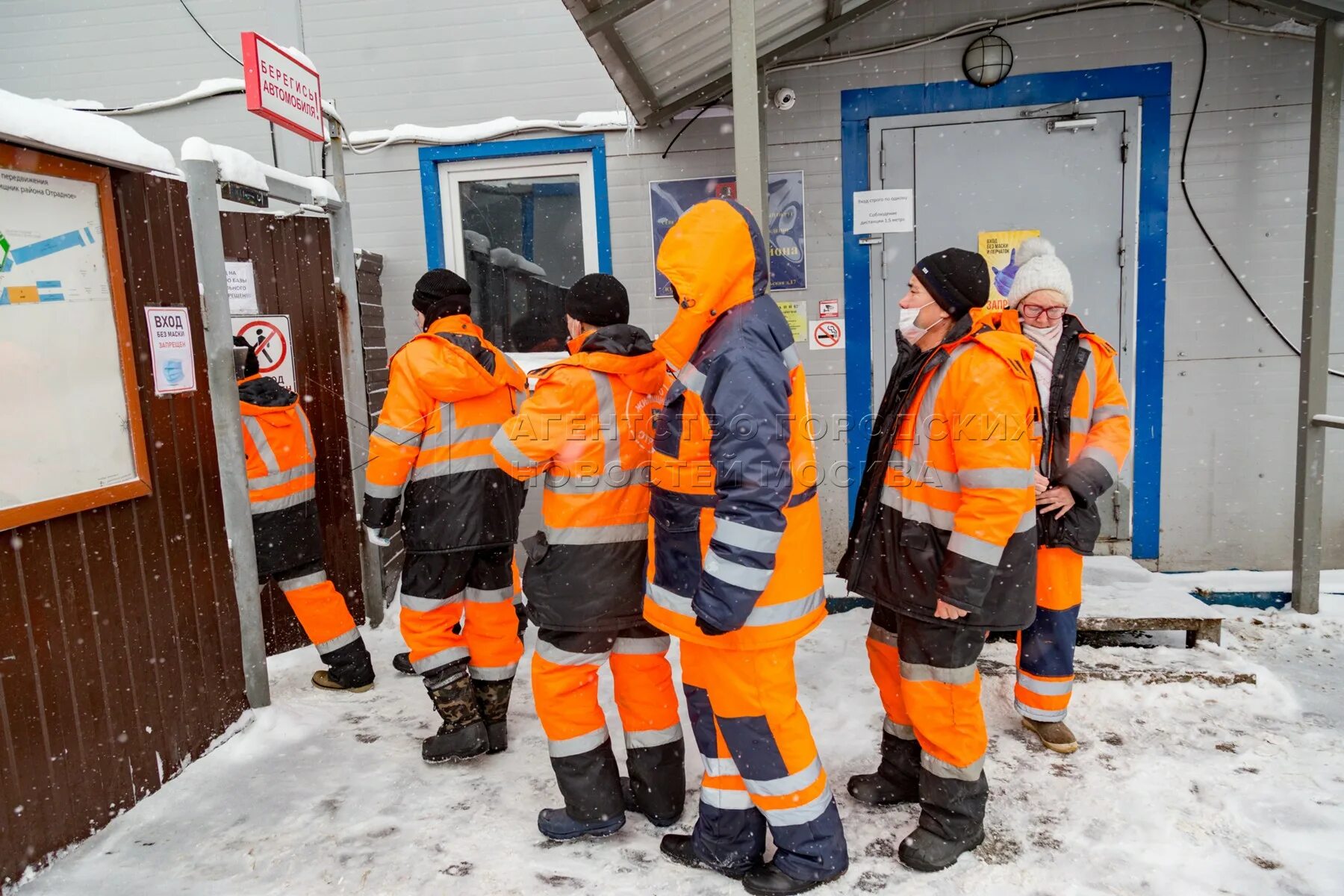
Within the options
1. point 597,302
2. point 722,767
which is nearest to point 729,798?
point 722,767

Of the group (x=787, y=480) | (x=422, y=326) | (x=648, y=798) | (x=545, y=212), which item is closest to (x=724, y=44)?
(x=545, y=212)

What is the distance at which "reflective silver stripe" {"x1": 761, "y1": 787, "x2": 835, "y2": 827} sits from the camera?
250cm

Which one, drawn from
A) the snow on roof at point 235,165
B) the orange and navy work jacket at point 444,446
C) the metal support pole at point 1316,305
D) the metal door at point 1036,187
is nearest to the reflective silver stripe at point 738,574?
the orange and navy work jacket at point 444,446

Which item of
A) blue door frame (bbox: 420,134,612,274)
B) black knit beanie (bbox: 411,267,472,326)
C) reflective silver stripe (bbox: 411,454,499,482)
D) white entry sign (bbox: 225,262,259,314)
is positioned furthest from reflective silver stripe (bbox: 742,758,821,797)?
blue door frame (bbox: 420,134,612,274)

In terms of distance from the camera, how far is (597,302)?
2.82m

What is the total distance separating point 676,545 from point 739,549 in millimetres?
316

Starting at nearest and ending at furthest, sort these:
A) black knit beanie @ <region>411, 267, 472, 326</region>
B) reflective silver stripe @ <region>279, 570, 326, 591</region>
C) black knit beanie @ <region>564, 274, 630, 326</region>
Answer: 1. black knit beanie @ <region>564, 274, 630, 326</region>
2. black knit beanie @ <region>411, 267, 472, 326</region>
3. reflective silver stripe @ <region>279, 570, 326, 591</region>

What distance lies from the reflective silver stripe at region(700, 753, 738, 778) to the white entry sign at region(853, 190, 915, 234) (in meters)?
4.06

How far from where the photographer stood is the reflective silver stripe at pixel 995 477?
248 cm

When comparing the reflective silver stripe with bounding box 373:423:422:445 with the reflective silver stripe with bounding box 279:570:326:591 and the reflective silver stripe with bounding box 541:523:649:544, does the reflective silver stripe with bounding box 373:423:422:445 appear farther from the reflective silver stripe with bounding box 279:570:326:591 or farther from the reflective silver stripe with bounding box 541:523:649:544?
the reflective silver stripe with bounding box 279:570:326:591

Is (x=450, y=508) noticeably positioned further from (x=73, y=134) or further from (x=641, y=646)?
(x=73, y=134)

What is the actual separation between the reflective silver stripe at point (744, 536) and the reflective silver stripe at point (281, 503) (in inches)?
108

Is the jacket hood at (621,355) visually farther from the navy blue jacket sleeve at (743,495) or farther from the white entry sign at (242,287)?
the white entry sign at (242,287)

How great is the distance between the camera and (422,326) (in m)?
3.55
